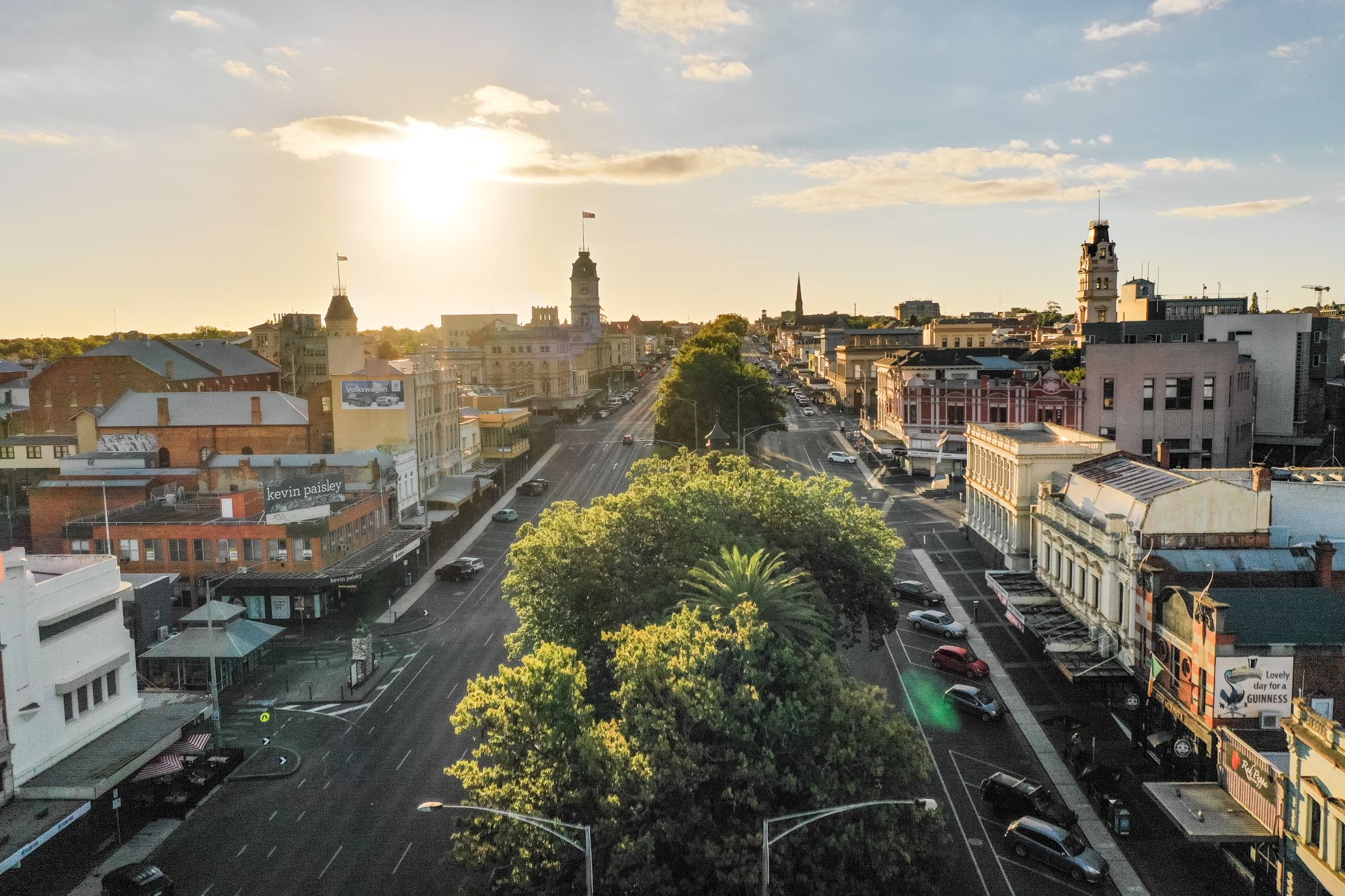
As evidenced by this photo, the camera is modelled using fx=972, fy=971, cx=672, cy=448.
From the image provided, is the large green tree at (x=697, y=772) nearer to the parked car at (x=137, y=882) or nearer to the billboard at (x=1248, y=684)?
the parked car at (x=137, y=882)

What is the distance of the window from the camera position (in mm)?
84875

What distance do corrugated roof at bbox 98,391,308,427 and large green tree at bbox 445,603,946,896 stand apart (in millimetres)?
60230

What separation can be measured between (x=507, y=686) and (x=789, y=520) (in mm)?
19184

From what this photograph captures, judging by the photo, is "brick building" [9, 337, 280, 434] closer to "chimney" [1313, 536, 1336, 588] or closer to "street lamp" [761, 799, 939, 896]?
"street lamp" [761, 799, 939, 896]

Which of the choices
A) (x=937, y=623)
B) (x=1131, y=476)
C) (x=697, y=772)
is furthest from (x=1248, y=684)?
(x=697, y=772)

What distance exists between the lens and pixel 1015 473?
192 feet

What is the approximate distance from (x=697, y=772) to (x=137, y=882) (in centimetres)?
1794

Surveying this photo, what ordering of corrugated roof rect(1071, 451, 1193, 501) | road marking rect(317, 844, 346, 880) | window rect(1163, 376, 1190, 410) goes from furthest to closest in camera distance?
window rect(1163, 376, 1190, 410), corrugated roof rect(1071, 451, 1193, 501), road marking rect(317, 844, 346, 880)

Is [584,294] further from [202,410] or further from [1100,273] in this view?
[202,410]

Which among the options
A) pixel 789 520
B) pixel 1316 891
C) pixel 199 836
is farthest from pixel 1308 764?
pixel 199 836

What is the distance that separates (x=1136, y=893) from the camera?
29375mm

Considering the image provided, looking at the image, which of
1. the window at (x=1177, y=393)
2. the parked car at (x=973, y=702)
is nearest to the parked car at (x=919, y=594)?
the parked car at (x=973, y=702)

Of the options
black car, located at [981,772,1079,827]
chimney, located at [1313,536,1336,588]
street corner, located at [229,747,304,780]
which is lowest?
street corner, located at [229,747,304,780]

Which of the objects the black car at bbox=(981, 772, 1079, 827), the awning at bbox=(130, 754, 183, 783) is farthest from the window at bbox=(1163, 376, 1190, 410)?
the awning at bbox=(130, 754, 183, 783)
